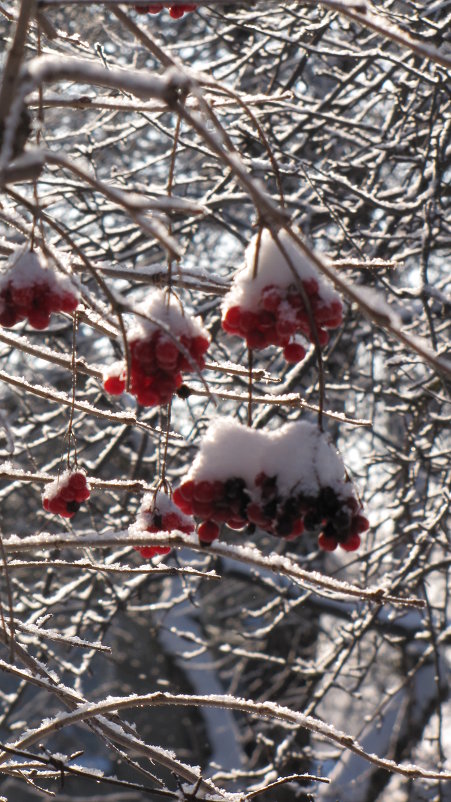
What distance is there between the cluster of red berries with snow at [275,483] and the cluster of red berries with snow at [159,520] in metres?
0.44

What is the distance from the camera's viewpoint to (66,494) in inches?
62.9

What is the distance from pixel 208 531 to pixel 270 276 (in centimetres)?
36

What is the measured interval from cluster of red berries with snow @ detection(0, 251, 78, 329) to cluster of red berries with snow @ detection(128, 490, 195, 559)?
465 mm

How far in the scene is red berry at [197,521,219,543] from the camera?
112cm

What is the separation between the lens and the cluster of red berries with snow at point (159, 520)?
1.53 m

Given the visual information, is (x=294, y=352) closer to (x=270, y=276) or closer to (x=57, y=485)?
(x=270, y=276)

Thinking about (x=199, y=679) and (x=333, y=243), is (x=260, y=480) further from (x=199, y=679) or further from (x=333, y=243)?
(x=199, y=679)

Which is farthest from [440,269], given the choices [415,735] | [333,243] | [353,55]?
[353,55]

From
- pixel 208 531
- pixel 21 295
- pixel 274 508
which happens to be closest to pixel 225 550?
pixel 208 531

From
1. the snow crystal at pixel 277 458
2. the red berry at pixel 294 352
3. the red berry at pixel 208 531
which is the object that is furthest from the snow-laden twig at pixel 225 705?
the red berry at pixel 294 352

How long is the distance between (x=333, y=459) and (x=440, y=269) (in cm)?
612

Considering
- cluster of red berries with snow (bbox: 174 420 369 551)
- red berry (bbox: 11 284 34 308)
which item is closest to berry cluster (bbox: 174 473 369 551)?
cluster of red berries with snow (bbox: 174 420 369 551)

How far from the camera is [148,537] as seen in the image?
129 cm

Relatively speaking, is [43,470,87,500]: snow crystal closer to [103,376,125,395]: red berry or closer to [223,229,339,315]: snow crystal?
[103,376,125,395]: red berry
